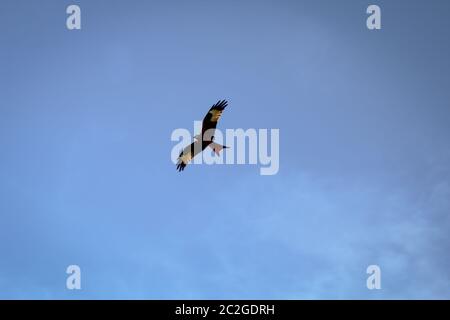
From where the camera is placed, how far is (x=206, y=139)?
2027cm

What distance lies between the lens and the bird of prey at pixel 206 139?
19.8 m

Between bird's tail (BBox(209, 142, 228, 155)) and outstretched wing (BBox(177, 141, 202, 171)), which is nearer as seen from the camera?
bird's tail (BBox(209, 142, 228, 155))

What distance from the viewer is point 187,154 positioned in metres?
21.0

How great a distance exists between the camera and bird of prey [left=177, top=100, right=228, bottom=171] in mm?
19812

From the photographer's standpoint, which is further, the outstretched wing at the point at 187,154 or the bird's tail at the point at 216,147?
the outstretched wing at the point at 187,154

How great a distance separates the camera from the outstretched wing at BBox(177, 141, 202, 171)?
20.7 metres

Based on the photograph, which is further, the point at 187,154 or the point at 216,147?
the point at 187,154

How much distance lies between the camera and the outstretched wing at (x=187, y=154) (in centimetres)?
2066

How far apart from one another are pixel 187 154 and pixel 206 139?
45.9 inches
